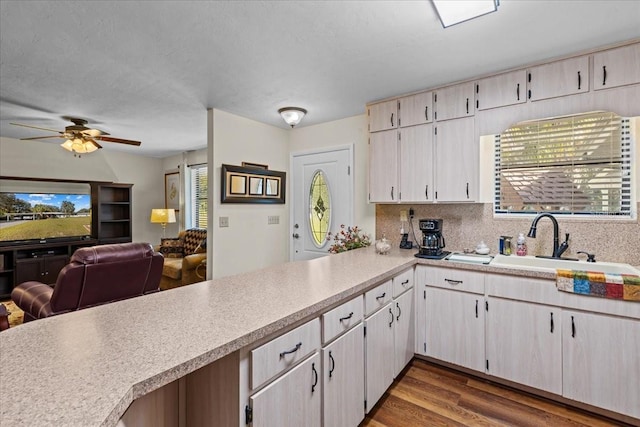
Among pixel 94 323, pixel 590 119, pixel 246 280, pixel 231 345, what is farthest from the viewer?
pixel 590 119

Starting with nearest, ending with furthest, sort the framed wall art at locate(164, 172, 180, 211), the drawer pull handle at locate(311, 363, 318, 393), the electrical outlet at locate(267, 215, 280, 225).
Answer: the drawer pull handle at locate(311, 363, 318, 393), the electrical outlet at locate(267, 215, 280, 225), the framed wall art at locate(164, 172, 180, 211)

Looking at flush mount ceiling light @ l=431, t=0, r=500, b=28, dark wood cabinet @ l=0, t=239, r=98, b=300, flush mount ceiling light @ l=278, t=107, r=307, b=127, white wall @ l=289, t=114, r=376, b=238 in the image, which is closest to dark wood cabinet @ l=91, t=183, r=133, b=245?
dark wood cabinet @ l=0, t=239, r=98, b=300

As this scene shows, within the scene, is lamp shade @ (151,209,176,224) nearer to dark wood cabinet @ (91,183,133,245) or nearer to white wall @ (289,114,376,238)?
dark wood cabinet @ (91,183,133,245)

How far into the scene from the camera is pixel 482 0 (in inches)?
63.6

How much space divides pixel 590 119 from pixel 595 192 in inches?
22.2

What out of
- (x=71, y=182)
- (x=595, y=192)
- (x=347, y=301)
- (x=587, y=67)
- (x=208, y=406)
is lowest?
(x=208, y=406)

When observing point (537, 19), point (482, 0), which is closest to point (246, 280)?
point (482, 0)

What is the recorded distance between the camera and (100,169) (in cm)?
571

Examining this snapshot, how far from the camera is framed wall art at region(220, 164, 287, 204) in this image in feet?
11.4

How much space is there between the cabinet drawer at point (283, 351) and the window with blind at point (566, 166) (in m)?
2.22

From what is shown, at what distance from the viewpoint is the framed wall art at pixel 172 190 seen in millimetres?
6233

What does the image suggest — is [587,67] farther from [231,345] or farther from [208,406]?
[208,406]

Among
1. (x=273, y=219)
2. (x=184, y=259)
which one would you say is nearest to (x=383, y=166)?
(x=273, y=219)

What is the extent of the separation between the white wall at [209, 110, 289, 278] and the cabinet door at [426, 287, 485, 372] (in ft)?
7.20
